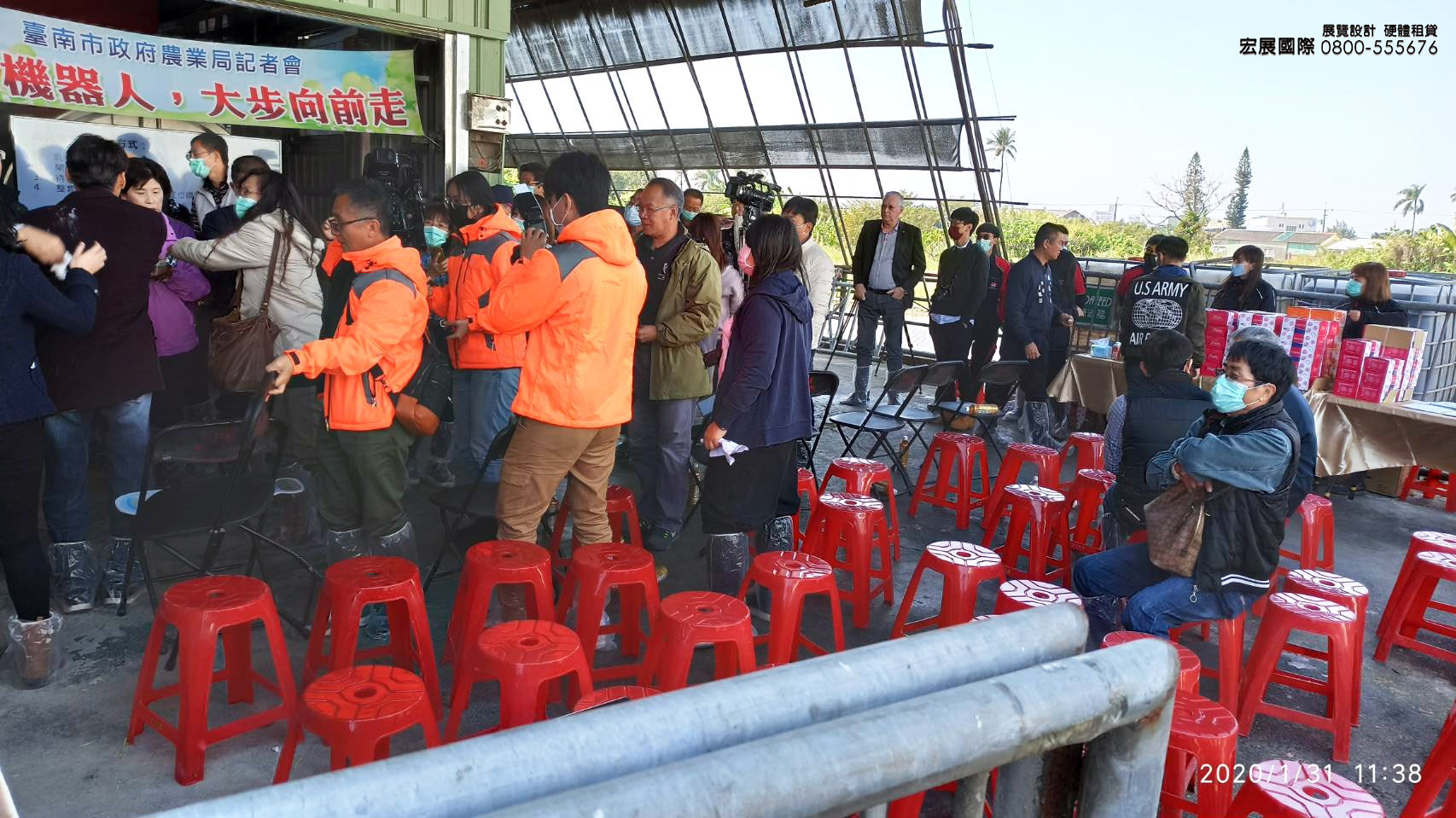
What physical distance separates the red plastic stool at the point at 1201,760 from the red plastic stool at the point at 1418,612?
6.47 ft

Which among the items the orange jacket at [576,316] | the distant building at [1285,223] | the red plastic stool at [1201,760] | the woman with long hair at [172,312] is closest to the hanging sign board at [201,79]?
the woman with long hair at [172,312]

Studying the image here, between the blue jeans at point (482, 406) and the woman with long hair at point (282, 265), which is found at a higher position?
the woman with long hair at point (282, 265)

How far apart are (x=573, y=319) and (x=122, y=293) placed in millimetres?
1626

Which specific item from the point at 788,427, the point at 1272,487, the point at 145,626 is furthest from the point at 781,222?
the point at 145,626

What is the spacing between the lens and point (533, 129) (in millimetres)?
14375

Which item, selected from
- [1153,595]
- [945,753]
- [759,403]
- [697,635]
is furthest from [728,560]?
[945,753]

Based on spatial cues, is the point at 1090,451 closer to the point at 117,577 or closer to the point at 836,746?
the point at 117,577

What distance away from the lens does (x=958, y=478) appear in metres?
5.03

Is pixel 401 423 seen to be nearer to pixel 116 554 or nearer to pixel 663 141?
pixel 116 554

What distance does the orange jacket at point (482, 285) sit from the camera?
4238 mm

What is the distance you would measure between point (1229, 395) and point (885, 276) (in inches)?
187

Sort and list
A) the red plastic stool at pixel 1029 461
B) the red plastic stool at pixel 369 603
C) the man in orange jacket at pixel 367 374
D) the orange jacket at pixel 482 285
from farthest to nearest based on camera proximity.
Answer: the red plastic stool at pixel 1029 461
the orange jacket at pixel 482 285
the man in orange jacket at pixel 367 374
the red plastic stool at pixel 369 603

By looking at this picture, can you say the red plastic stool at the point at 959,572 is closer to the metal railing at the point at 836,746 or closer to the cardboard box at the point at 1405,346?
the metal railing at the point at 836,746

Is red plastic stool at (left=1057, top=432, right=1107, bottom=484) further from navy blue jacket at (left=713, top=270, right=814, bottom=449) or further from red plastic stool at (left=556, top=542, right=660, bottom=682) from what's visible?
red plastic stool at (left=556, top=542, right=660, bottom=682)
